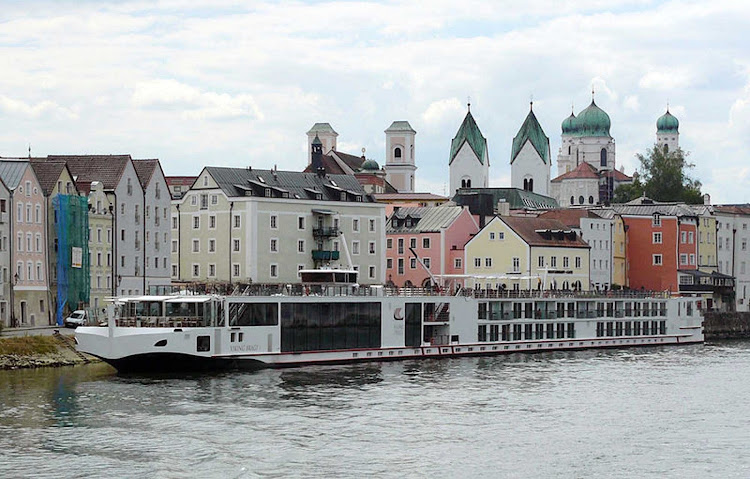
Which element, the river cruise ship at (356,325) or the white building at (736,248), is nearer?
the river cruise ship at (356,325)

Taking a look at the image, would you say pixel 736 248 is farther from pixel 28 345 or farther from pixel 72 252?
pixel 28 345

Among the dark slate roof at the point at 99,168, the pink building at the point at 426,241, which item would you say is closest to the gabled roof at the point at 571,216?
the pink building at the point at 426,241

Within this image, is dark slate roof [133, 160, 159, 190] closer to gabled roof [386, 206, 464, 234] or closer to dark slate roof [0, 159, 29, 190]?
dark slate roof [0, 159, 29, 190]

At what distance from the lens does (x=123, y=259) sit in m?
101

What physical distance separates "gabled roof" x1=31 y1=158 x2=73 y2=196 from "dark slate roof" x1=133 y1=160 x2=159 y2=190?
9163 mm

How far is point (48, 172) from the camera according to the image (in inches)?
3706

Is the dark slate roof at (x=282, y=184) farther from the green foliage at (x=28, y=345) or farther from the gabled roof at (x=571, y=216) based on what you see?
the green foliage at (x=28, y=345)

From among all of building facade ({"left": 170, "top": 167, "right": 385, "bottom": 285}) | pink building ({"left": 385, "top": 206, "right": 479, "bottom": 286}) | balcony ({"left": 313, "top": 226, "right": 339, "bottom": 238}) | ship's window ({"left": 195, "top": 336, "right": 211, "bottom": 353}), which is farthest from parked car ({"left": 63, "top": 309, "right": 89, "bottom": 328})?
pink building ({"left": 385, "top": 206, "right": 479, "bottom": 286})

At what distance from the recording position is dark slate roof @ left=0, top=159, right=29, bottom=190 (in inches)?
3512

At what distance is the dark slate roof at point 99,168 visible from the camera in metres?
101

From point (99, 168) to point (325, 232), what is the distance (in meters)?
19.2

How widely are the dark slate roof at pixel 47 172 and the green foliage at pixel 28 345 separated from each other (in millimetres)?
17642

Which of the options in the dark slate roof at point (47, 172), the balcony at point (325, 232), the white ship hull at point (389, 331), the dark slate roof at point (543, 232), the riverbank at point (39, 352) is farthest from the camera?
the dark slate roof at point (543, 232)

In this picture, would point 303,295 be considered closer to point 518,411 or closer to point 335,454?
point 518,411
